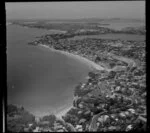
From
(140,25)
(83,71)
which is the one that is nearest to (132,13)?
(140,25)

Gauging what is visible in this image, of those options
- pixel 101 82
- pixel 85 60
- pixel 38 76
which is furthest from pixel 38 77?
pixel 101 82

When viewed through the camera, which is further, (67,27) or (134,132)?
(67,27)

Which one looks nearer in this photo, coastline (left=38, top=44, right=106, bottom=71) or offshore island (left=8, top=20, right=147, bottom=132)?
offshore island (left=8, top=20, right=147, bottom=132)

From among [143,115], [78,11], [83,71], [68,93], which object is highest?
[78,11]

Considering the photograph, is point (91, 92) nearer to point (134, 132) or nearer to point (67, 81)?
point (67, 81)

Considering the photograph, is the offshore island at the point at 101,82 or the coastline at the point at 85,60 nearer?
the offshore island at the point at 101,82
